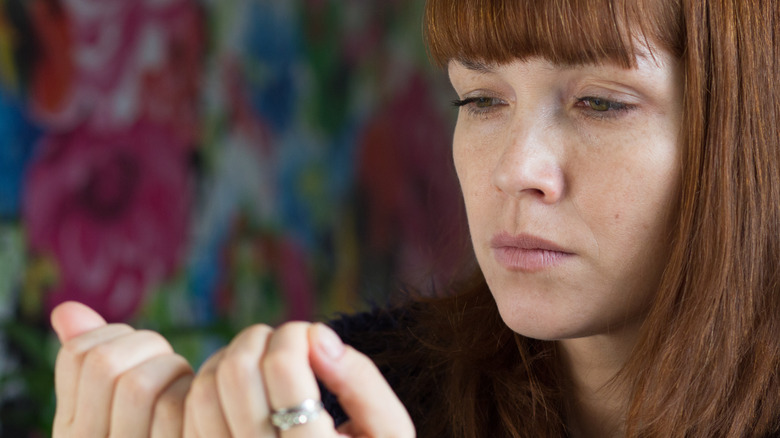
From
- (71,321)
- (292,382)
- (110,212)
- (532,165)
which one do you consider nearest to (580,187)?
(532,165)

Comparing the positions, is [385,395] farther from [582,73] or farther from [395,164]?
[395,164]

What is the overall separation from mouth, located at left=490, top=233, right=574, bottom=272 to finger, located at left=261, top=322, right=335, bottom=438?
0.35m

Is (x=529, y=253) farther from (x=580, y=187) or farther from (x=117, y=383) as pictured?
(x=117, y=383)

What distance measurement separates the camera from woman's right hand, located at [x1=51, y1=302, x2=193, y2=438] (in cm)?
65

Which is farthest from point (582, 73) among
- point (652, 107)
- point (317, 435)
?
point (317, 435)

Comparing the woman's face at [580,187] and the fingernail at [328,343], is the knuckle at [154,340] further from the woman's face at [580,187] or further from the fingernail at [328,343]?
the woman's face at [580,187]

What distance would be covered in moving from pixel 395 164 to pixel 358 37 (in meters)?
0.46

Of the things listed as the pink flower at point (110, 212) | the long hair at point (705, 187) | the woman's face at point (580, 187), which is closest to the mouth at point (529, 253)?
the woman's face at point (580, 187)

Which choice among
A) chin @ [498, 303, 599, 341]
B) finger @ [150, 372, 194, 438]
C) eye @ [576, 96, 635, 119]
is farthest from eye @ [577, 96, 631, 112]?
finger @ [150, 372, 194, 438]

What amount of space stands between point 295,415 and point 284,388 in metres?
0.02

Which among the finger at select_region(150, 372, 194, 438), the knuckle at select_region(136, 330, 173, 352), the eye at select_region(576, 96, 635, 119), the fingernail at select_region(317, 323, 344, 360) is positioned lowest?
the finger at select_region(150, 372, 194, 438)

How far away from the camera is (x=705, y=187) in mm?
818

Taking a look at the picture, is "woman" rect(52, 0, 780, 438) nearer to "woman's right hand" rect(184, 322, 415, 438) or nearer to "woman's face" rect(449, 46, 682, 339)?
"woman's face" rect(449, 46, 682, 339)

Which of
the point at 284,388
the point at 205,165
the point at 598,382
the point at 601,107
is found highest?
the point at 601,107
